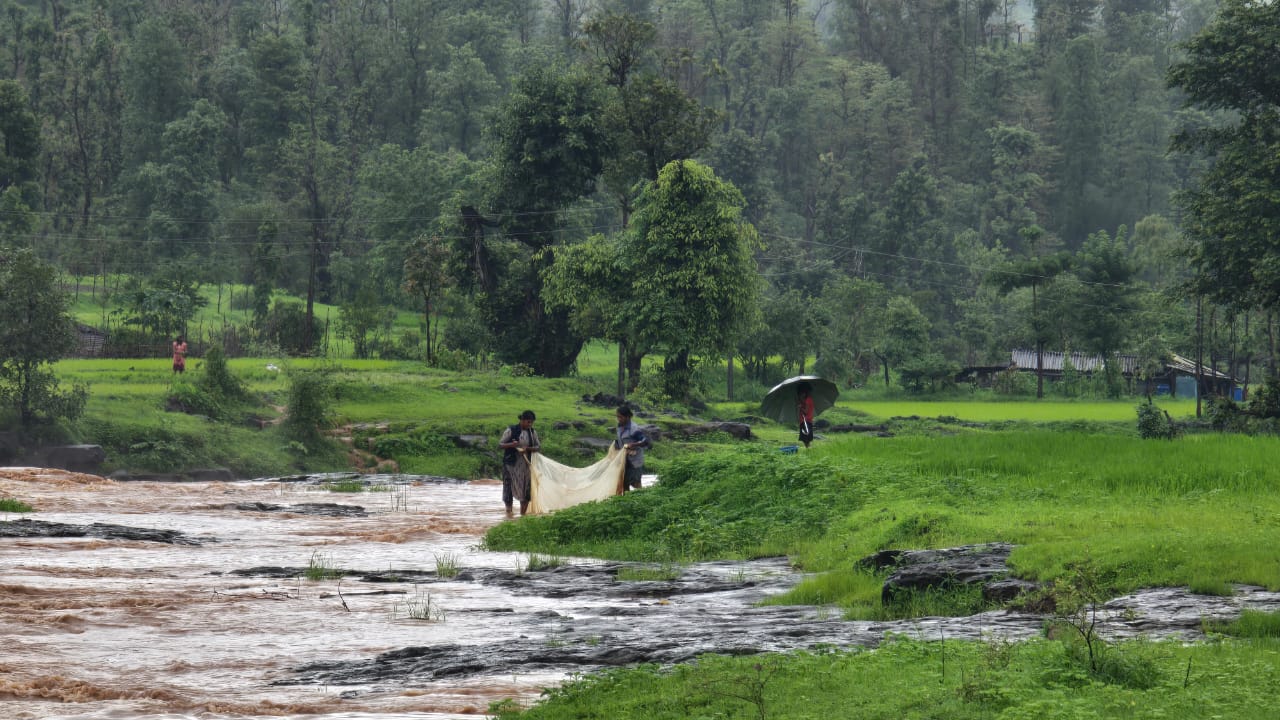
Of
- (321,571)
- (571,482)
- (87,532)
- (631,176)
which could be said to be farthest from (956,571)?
(631,176)

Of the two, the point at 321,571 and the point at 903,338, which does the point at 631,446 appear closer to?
the point at 321,571

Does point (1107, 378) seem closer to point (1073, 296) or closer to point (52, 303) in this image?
point (1073, 296)

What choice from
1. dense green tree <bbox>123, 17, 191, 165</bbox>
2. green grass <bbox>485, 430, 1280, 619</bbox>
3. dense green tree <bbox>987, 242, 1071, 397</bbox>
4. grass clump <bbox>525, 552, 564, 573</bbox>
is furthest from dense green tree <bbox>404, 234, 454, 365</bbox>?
grass clump <bbox>525, 552, 564, 573</bbox>

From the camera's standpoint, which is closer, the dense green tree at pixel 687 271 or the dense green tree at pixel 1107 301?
the dense green tree at pixel 687 271

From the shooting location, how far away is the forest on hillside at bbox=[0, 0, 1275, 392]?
194ft

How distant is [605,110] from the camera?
59.3 m

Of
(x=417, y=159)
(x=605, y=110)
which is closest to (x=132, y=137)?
(x=417, y=159)

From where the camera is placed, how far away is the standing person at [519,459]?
22938mm

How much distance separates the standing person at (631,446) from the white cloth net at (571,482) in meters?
0.10

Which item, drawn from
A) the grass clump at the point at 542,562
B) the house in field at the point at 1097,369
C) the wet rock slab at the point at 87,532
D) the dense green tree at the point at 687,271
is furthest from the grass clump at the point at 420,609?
the house in field at the point at 1097,369

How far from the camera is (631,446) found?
881 inches

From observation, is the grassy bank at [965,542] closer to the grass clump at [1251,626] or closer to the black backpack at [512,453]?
the grass clump at [1251,626]

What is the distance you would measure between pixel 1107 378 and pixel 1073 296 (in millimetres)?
4839

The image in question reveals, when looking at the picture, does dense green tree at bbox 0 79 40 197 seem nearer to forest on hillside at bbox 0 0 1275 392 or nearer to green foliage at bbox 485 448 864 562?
forest on hillside at bbox 0 0 1275 392
